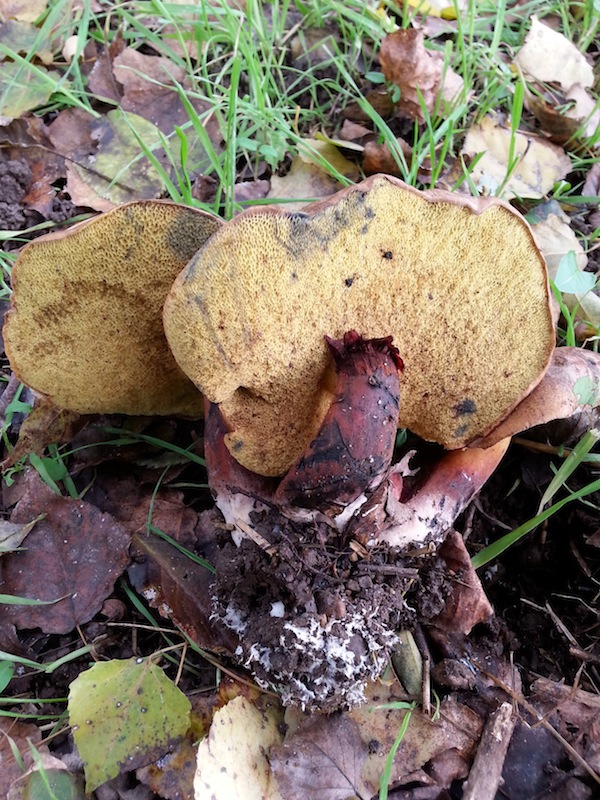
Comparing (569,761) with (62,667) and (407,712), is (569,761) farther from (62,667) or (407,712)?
(62,667)

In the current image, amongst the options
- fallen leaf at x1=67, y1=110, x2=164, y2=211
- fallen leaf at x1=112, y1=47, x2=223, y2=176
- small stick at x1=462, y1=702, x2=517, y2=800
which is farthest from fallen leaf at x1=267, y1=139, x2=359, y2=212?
small stick at x1=462, y1=702, x2=517, y2=800

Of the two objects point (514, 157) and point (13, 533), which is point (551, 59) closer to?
point (514, 157)

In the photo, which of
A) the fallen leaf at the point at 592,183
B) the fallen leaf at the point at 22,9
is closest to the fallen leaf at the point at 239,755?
the fallen leaf at the point at 592,183

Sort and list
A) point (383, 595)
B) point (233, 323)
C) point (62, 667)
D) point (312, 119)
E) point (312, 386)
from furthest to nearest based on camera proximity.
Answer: point (312, 119) < point (62, 667) < point (383, 595) < point (312, 386) < point (233, 323)

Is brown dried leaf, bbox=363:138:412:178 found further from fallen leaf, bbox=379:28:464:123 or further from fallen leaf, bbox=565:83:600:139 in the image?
fallen leaf, bbox=565:83:600:139

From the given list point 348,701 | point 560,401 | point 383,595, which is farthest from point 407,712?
point 560,401

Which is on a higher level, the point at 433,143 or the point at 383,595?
the point at 433,143

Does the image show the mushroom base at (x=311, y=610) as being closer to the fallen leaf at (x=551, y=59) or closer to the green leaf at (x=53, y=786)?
the green leaf at (x=53, y=786)
